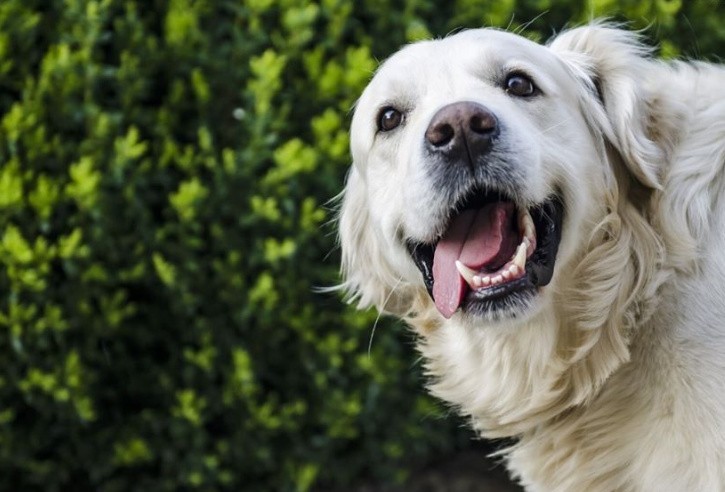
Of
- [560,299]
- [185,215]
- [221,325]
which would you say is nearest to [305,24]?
[185,215]

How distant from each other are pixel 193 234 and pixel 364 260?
100cm

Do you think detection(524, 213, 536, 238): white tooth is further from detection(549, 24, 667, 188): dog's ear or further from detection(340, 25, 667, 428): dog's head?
detection(549, 24, 667, 188): dog's ear

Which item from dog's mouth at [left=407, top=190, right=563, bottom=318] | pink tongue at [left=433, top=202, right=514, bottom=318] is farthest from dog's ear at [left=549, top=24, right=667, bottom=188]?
pink tongue at [left=433, top=202, right=514, bottom=318]

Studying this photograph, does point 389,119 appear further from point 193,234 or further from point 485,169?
point 193,234

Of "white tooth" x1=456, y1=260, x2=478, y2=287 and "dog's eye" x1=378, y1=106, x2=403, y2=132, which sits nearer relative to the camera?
"white tooth" x1=456, y1=260, x2=478, y2=287

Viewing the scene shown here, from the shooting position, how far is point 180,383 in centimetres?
465

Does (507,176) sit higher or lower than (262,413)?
higher

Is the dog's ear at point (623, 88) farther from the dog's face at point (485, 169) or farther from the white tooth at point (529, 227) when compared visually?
the white tooth at point (529, 227)

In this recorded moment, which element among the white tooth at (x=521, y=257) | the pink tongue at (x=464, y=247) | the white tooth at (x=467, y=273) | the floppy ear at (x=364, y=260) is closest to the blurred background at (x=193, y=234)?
the floppy ear at (x=364, y=260)

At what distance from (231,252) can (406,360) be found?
95cm

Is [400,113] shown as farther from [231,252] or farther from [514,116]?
[231,252]

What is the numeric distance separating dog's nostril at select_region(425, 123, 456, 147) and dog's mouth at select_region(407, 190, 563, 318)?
0.17 m

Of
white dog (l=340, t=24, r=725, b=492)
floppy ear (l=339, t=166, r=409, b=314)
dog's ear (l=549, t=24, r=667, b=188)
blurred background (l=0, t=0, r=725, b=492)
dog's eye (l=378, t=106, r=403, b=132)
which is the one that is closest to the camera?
white dog (l=340, t=24, r=725, b=492)

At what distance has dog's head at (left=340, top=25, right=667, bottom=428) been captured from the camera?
295cm
